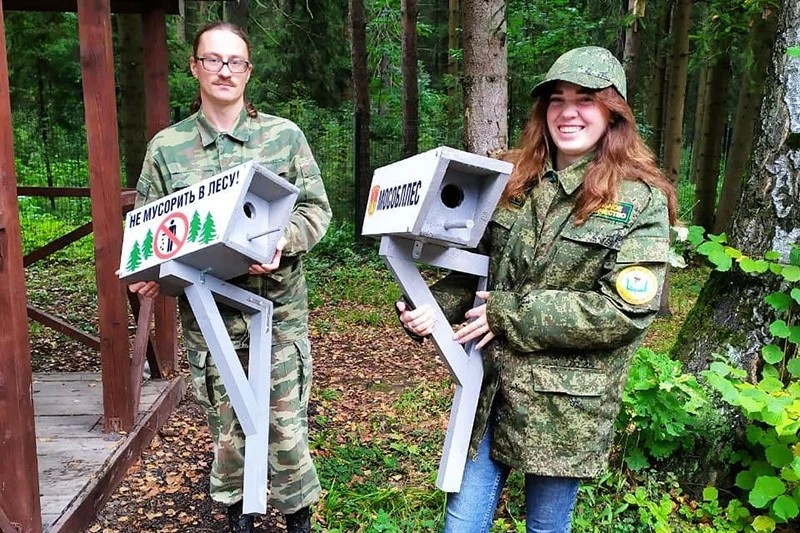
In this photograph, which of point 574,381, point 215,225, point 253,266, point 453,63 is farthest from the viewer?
point 453,63

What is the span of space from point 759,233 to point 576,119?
1570 millimetres

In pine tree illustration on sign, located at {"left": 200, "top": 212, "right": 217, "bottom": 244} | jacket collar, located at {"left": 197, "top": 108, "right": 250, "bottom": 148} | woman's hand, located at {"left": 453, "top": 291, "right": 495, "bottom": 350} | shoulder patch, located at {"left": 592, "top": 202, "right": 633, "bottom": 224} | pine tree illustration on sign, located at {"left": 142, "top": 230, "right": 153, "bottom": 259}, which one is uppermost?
jacket collar, located at {"left": 197, "top": 108, "right": 250, "bottom": 148}

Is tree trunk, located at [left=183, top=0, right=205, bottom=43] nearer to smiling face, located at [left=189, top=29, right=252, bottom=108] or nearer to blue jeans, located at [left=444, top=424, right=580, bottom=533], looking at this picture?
smiling face, located at [left=189, top=29, right=252, bottom=108]

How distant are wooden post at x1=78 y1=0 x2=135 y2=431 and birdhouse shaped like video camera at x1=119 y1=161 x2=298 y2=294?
128cm

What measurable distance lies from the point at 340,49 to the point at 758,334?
12.3 meters

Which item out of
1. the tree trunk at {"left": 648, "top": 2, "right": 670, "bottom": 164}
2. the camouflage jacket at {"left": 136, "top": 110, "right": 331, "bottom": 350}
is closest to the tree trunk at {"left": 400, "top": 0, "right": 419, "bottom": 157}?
the tree trunk at {"left": 648, "top": 2, "right": 670, "bottom": 164}

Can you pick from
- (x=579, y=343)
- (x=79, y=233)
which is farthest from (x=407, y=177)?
(x=79, y=233)

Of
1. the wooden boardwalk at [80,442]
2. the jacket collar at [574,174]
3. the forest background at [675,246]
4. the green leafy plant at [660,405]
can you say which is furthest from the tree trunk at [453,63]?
the jacket collar at [574,174]

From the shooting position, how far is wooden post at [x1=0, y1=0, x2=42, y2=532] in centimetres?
224

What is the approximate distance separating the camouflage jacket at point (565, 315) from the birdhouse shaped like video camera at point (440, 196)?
0.13 meters

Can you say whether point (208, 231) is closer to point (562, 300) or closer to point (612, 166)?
point (562, 300)

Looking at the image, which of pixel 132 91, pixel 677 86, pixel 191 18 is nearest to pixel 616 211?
pixel 677 86

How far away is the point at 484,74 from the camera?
460cm

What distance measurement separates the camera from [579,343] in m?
1.69
